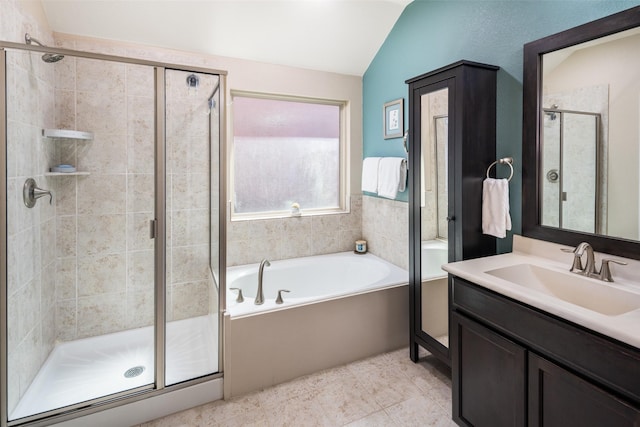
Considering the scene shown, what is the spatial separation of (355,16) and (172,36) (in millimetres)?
1437

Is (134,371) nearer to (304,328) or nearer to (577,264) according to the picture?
(304,328)

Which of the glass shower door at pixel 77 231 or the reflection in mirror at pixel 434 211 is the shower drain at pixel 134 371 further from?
the reflection in mirror at pixel 434 211

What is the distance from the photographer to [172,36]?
99.8 inches

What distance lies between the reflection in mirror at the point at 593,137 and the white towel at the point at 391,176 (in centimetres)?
110

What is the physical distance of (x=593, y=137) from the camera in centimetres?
153

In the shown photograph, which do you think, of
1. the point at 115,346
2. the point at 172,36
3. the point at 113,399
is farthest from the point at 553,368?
the point at 172,36

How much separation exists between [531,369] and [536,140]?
3.68ft

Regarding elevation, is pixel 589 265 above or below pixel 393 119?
below

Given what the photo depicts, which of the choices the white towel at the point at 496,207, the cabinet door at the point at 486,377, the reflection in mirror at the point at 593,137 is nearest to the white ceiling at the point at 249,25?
the reflection in mirror at the point at 593,137

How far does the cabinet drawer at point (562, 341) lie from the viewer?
0.97 metres

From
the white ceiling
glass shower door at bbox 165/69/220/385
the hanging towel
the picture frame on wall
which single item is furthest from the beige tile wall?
the white ceiling

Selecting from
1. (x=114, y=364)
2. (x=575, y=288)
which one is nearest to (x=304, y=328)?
(x=114, y=364)

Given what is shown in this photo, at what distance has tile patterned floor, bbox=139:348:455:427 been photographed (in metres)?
1.81

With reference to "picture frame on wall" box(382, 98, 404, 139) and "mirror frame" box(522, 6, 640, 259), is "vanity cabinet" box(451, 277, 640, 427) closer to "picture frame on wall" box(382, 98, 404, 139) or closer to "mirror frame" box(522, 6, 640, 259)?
"mirror frame" box(522, 6, 640, 259)
